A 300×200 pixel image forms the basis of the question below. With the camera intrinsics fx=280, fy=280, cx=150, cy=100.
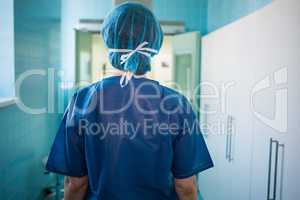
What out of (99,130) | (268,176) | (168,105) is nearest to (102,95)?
(99,130)

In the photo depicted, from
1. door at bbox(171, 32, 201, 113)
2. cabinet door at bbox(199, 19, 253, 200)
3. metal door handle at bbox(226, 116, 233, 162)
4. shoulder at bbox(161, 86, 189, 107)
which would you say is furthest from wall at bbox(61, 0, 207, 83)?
shoulder at bbox(161, 86, 189, 107)

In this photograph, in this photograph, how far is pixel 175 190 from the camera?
3.77 feet

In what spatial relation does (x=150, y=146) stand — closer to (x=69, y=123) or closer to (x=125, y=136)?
(x=125, y=136)

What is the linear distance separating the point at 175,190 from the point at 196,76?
2099 mm

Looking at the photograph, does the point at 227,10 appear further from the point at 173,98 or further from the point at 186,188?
the point at 186,188

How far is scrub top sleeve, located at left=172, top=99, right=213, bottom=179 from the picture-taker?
1.08 m

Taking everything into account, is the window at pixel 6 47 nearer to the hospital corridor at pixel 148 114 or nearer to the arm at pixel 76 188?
the hospital corridor at pixel 148 114

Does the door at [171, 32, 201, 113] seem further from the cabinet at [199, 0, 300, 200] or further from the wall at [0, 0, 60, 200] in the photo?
the wall at [0, 0, 60, 200]

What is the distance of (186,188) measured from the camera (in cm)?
112

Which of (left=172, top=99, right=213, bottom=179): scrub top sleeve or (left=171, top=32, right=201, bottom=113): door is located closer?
(left=172, top=99, right=213, bottom=179): scrub top sleeve

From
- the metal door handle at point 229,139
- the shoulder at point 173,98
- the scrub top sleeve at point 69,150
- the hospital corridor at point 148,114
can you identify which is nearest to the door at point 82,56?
the hospital corridor at point 148,114

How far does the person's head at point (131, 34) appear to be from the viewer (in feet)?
3.45

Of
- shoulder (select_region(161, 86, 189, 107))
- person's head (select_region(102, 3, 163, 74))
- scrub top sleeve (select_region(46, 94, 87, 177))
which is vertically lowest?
scrub top sleeve (select_region(46, 94, 87, 177))

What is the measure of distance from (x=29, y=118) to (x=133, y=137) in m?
1.41
